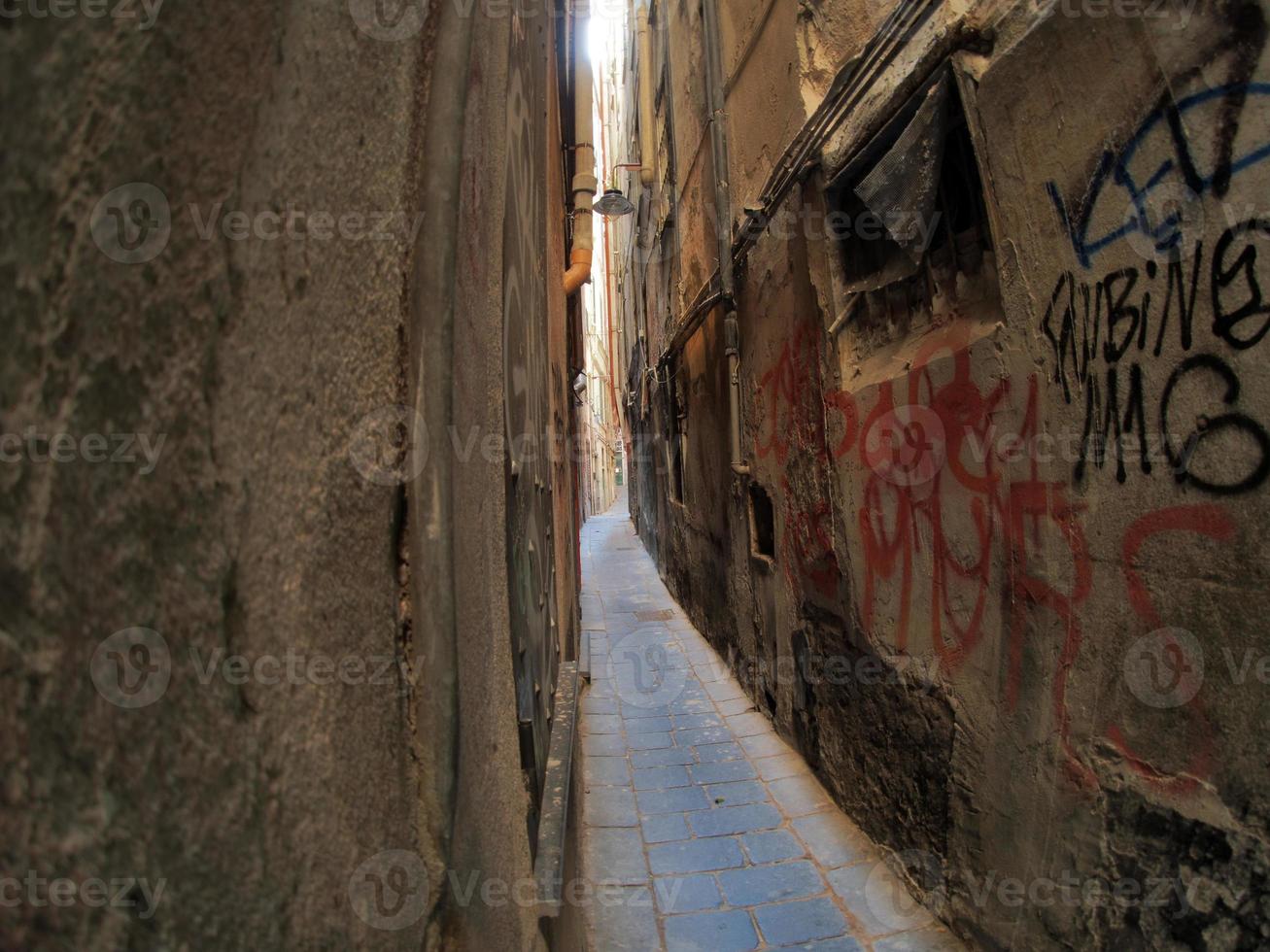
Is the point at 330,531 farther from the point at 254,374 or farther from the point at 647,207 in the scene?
the point at 647,207

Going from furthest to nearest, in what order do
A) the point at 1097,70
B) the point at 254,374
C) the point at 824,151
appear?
1. the point at 824,151
2. the point at 1097,70
3. the point at 254,374

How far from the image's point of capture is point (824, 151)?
3.65m

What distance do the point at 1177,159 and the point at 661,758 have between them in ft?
13.5

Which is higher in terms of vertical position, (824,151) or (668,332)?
(668,332)

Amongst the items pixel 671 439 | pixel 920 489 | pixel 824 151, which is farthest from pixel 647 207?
pixel 920 489

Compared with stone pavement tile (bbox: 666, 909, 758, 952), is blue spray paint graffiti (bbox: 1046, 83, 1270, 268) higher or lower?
higher

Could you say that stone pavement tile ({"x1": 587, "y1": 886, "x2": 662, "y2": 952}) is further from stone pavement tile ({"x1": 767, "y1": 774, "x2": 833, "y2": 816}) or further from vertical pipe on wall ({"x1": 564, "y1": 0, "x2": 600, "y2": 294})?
vertical pipe on wall ({"x1": 564, "y1": 0, "x2": 600, "y2": 294})

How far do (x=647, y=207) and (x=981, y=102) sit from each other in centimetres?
937

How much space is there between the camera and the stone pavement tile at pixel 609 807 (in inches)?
154
